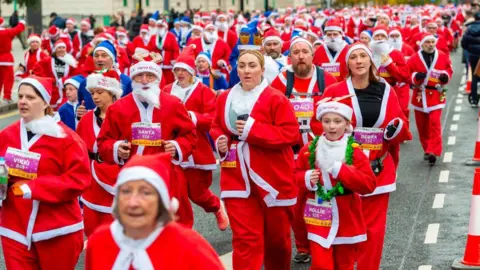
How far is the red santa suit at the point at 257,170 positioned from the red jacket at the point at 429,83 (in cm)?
689

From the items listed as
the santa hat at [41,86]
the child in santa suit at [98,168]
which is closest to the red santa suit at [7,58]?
the child in santa suit at [98,168]

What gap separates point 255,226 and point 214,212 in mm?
2596

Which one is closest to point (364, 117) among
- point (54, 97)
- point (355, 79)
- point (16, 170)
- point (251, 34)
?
point (355, 79)

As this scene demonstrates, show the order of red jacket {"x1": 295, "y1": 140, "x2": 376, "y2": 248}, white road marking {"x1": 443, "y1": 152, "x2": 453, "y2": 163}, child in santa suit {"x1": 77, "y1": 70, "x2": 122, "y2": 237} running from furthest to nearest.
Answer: white road marking {"x1": 443, "y1": 152, "x2": 453, "y2": 163} → child in santa suit {"x1": 77, "y1": 70, "x2": 122, "y2": 237} → red jacket {"x1": 295, "y1": 140, "x2": 376, "y2": 248}

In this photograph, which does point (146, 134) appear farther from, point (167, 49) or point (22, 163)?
point (167, 49)

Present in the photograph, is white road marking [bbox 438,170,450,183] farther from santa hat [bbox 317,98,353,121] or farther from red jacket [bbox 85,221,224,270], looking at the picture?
red jacket [bbox 85,221,224,270]

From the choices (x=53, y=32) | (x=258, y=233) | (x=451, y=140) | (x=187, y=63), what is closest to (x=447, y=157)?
(x=451, y=140)

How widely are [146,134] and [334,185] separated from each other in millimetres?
1607

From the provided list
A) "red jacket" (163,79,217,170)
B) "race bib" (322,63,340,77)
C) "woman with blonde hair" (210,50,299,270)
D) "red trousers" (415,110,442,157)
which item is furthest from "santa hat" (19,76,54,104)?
"red trousers" (415,110,442,157)

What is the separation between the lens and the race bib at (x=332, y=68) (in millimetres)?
13469

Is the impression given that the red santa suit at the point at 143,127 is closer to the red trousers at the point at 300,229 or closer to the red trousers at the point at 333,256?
the red trousers at the point at 300,229

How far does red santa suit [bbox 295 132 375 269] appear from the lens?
756 centimetres

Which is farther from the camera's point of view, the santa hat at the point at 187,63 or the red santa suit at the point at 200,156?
the santa hat at the point at 187,63

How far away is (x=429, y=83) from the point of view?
15023 millimetres
